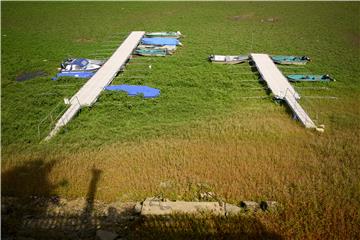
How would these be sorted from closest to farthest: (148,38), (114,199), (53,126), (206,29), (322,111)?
(114,199), (53,126), (322,111), (148,38), (206,29)

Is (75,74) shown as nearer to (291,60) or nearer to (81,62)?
(81,62)

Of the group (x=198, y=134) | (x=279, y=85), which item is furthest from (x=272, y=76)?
(x=198, y=134)


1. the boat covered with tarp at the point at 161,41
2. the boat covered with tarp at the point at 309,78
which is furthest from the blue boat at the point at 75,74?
the boat covered with tarp at the point at 309,78

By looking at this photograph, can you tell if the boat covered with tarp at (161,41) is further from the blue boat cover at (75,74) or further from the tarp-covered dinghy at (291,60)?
the tarp-covered dinghy at (291,60)

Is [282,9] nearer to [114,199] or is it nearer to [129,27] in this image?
[129,27]

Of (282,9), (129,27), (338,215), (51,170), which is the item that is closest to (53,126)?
(51,170)

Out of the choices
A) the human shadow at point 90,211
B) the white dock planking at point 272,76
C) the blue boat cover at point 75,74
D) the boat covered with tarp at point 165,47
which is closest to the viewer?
the human shadow at point 90,211
